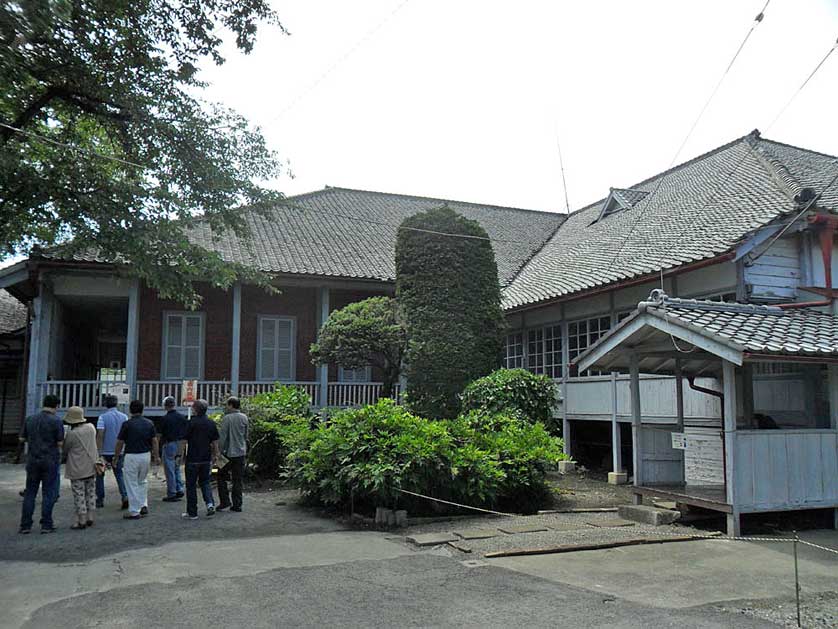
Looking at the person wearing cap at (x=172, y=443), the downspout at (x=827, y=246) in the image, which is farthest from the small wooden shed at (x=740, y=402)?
the person wearing cap at (x=172, y=443)

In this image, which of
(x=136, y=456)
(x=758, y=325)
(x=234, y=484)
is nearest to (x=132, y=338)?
(x=136, y=456)

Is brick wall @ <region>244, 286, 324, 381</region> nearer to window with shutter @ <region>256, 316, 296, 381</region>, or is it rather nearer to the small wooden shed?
window with shutter @ <region>256, 316, 296, 381</region>

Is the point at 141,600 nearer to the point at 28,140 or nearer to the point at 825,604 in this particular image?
the point at 825,604

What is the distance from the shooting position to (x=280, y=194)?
13234mm

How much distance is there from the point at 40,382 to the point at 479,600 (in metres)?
14.2

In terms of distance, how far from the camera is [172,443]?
11.1 metres

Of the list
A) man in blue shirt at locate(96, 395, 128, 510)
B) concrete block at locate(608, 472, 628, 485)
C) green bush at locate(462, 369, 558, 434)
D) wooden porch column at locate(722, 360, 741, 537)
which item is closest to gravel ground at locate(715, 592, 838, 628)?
wooden porch column at locate(722, 360, 741, 537)

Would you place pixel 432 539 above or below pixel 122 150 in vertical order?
below

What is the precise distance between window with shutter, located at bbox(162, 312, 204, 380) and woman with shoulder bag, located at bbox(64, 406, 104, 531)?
33.0ft

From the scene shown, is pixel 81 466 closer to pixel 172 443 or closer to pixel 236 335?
pixel 172 443

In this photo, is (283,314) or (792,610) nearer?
(792,610)

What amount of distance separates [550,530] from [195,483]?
4.91 m

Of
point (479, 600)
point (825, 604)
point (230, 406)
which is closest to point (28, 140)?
point (230, 406)

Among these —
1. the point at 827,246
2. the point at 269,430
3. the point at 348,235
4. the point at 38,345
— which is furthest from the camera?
the point at 348,235
